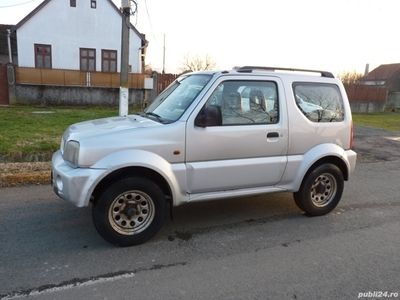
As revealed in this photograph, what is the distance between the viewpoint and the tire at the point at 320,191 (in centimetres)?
503

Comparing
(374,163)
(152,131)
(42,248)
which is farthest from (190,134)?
(374,163)

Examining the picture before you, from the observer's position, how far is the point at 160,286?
130 inches

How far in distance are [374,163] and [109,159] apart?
739 centimetres

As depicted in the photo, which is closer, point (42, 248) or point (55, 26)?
point (42, 248)

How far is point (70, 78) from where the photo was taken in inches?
912

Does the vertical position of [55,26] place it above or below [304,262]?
above

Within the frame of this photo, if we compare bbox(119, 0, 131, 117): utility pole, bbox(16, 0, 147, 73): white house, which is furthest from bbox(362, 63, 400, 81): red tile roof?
bbox(119, 0, 131, 117): utility pole

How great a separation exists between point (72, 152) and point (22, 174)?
9.12ft

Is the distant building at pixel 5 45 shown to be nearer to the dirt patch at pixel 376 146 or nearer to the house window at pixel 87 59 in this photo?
the house window at pixel 87 59

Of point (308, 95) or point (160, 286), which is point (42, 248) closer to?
point (160, 286)

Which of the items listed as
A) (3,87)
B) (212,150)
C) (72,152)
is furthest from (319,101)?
(3,87)

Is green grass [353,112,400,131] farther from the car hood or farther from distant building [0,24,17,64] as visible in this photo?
distant building [0,24,17,64]

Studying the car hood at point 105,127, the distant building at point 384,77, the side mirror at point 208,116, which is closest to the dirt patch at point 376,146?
the side mirror at point 208,116

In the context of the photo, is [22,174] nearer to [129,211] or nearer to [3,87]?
[129,211]
